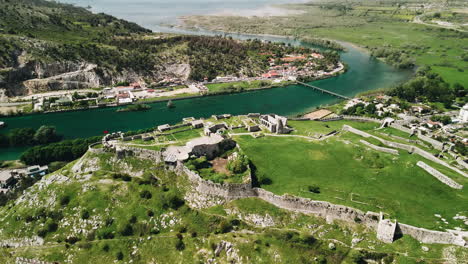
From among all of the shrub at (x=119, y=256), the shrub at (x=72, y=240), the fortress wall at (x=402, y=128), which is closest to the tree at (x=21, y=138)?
the shrub at (x=72, y=240)

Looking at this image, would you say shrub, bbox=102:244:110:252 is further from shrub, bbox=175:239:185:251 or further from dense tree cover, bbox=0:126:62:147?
dense tree cover, bbox=0:126:62:147

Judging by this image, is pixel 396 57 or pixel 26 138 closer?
pixel 26 138

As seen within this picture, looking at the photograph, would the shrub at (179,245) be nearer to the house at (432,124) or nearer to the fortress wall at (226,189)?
the fortress wall at (226,189)

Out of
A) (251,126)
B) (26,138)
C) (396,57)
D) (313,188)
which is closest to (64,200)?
(251,126)

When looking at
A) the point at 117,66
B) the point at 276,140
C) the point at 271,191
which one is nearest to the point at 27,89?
the point at 117,66

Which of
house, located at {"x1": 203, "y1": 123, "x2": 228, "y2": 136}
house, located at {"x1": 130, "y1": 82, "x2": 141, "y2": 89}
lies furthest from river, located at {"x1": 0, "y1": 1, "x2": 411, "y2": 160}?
house, located at {"x1": 203, "y1": 123, "x2": 228, "y2": 136}

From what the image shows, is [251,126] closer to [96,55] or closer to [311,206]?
[311,206]

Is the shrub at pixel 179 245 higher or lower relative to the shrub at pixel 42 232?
higher
